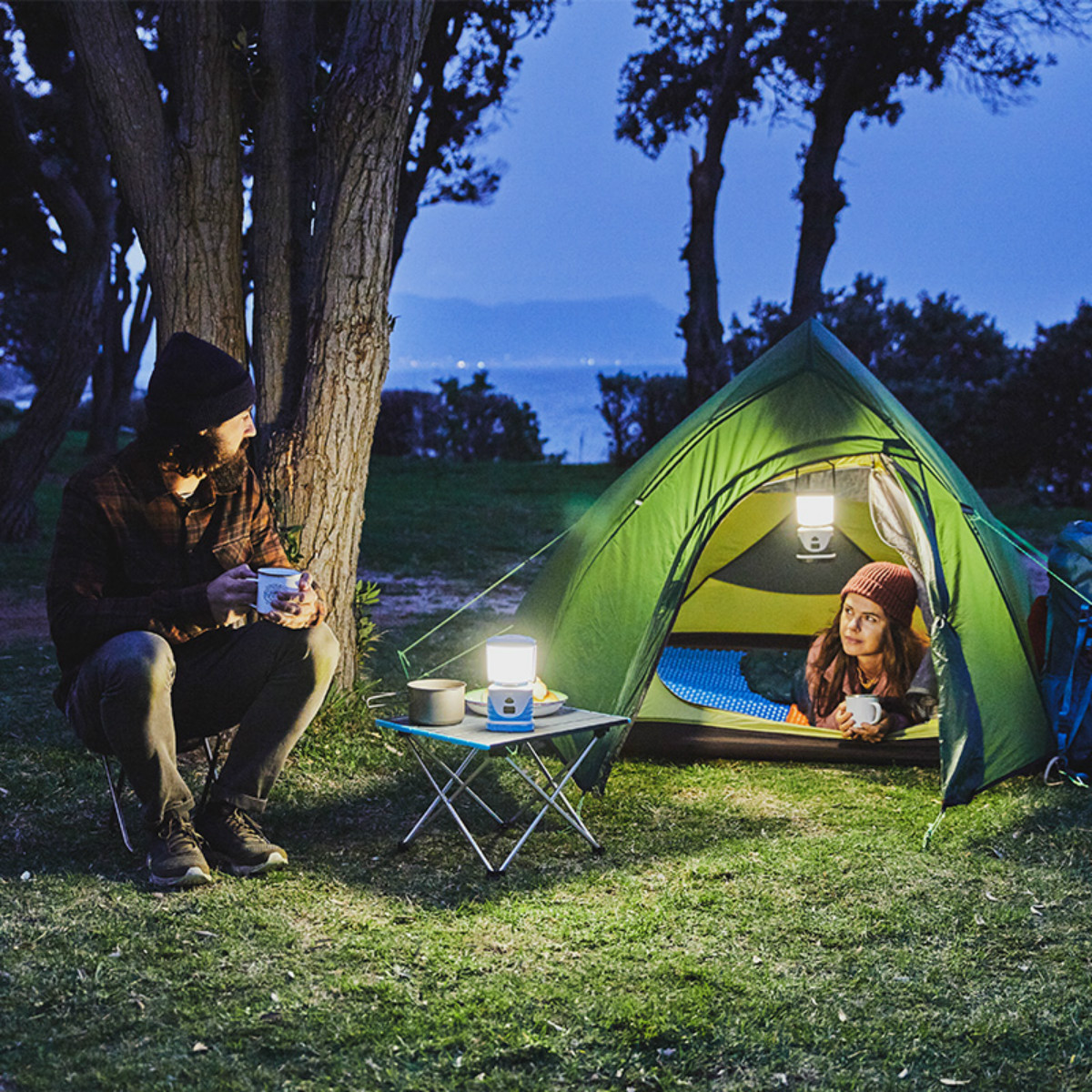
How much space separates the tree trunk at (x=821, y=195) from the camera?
1163 cm

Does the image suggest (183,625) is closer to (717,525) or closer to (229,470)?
(229,470)

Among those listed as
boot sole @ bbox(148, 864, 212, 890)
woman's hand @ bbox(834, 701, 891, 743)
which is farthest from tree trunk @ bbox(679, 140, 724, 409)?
boot sole @ bbox(148, 864, 212, 890)

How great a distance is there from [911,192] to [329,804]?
20021 centimetres

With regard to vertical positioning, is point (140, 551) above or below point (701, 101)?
below

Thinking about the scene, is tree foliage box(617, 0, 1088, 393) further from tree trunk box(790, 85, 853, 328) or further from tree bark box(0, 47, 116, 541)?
tree bark box(0, 47, 116, 541)

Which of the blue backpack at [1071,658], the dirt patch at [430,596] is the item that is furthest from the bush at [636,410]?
the blue backpack at [1071,658]

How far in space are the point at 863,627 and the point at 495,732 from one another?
207 centimetres

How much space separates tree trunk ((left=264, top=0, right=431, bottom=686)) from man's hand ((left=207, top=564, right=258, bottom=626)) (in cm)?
134

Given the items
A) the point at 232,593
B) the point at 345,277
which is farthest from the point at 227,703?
the point at 345,277

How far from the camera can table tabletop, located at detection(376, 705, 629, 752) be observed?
10.6 ft

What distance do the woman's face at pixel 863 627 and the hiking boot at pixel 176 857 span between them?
110 inches

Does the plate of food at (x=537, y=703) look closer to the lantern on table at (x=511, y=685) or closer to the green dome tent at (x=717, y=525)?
the lantern on table at (x=511, y=685)

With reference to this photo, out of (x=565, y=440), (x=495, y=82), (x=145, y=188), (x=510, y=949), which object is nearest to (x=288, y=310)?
(x=145, y=188)

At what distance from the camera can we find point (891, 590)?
15.8ft
